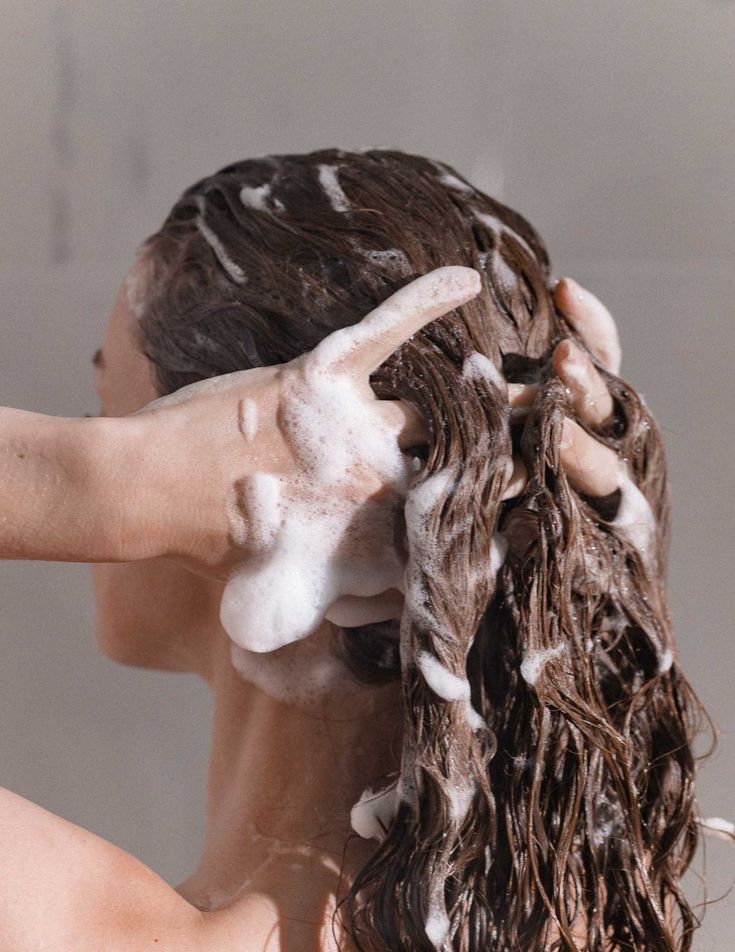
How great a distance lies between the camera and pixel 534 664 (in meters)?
0.83

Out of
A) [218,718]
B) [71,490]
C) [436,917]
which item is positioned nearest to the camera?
[71,490]

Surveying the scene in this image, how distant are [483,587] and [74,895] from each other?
1.24ft

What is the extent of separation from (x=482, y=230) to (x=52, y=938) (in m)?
0.67

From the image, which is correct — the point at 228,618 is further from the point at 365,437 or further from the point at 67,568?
the point at 67,568

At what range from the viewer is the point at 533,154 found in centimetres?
176

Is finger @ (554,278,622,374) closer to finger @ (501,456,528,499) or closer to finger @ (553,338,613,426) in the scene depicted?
finger @ (553,338,613,426)

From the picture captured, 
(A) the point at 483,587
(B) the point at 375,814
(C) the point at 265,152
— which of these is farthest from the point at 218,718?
(C) the point at 265,152

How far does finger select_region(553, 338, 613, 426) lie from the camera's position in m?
0.87

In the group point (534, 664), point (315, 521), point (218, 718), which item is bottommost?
point (218, 718)

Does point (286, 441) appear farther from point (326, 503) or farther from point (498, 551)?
point (498, 551)

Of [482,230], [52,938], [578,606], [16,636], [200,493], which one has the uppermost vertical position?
[482,230]

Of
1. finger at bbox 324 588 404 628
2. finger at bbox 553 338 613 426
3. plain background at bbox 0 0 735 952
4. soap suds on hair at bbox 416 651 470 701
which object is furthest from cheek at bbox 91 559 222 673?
plain background at bbox 0 0 735 952

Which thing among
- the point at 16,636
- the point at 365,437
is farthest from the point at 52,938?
the point at 16,636

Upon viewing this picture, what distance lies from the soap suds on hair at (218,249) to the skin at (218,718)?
0.38 ft
